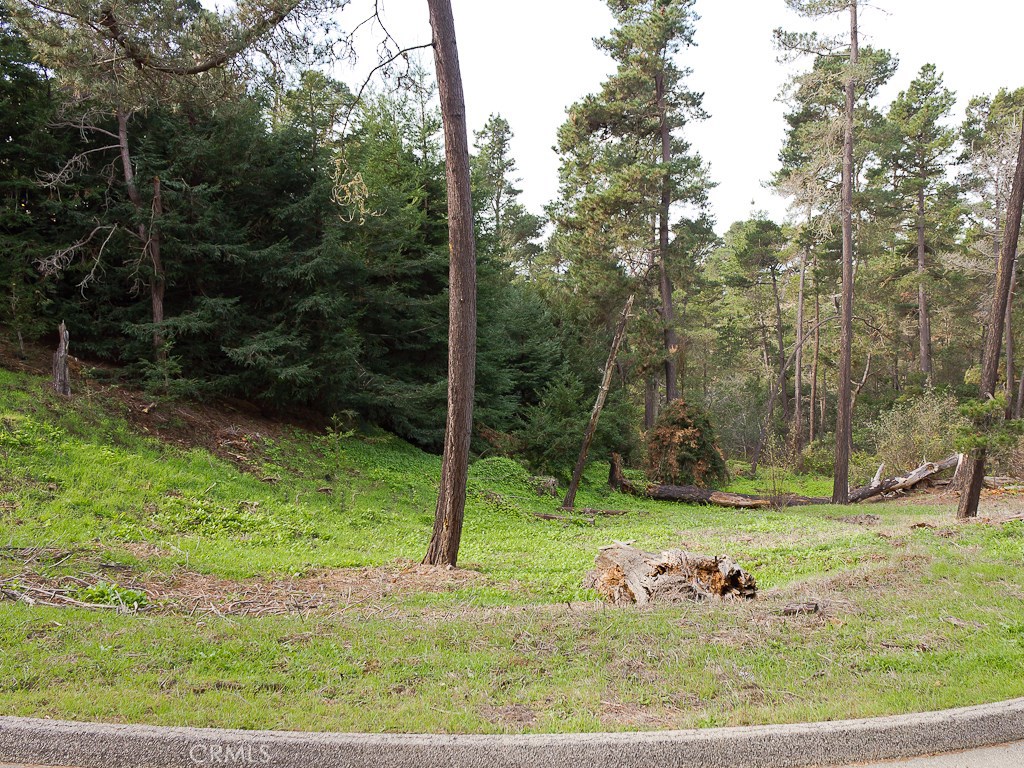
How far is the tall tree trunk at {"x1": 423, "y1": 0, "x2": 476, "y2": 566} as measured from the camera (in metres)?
9.03

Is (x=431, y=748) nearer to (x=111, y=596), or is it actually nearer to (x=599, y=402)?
(x=111, y=596)

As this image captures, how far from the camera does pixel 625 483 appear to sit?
75.0ft

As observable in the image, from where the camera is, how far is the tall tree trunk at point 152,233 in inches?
616

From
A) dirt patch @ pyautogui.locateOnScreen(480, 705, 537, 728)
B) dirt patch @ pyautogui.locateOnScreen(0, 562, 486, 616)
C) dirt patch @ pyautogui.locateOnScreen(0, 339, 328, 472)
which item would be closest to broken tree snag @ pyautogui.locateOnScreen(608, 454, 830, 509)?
dirt patch @ pyautogui.locateOnScreen(0, 339, 328, 472)

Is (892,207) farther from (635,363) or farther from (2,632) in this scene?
(2,632)

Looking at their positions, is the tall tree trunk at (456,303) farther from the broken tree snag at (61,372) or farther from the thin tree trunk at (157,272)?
the thin tree trunk at (157,272)

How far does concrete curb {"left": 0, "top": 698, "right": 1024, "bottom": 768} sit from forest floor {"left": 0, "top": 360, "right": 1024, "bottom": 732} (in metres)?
0.20

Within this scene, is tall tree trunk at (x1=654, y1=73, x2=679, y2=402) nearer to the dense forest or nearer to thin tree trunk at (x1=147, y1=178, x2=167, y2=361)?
the dense forest

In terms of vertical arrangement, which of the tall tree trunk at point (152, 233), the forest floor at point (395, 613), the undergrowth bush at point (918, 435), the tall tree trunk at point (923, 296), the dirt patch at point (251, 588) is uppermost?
the tall tree trunk at point (923, 296)

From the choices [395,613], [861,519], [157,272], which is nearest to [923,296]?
[861,519]

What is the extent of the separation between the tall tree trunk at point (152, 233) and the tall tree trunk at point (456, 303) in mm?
9196

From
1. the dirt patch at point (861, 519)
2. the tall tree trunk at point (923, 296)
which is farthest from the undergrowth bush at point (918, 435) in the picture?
the tall tree trunk at point (923, 296)

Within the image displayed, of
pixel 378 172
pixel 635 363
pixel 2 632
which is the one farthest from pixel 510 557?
pixel 635 363

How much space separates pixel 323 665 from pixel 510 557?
5.86 m
